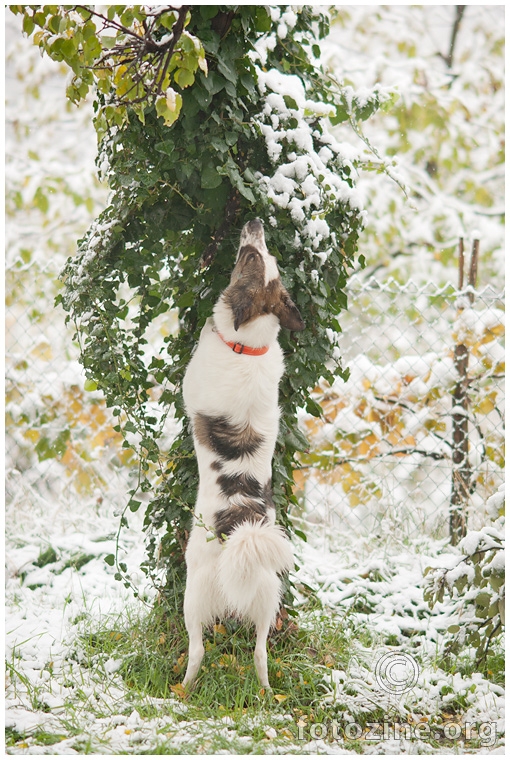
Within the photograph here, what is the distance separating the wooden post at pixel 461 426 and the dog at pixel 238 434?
230cm

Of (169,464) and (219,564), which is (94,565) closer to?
(169,464)

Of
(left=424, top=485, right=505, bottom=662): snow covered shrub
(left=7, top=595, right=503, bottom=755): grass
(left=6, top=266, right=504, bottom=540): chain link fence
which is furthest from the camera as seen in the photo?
(left=6, top=266, right=504, bottom=540): chain link fence

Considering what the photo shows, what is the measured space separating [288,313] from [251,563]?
3.44ft

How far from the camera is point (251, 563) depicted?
280cm

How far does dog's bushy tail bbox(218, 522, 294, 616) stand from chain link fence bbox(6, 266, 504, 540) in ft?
6.64

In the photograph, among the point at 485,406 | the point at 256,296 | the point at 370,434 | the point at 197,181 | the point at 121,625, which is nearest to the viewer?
the point at 256,296

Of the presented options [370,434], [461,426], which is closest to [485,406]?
[461,426]

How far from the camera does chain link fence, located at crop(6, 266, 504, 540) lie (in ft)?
16.5

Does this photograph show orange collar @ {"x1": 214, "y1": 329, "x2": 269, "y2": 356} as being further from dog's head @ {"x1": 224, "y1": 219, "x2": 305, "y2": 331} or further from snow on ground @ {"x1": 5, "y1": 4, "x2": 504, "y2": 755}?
snow on ground @ {"x1": 5, "y1": 4, "x2": 504, "y2": 755}

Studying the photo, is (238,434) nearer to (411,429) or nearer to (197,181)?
(197,181)

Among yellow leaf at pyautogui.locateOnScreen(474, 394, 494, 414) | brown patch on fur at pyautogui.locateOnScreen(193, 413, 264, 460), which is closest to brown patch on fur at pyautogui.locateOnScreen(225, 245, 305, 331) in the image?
brown patch on fur at pyautogui.locateOnScreen(193, 413, 264, 460)

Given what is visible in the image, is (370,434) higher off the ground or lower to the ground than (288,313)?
higher

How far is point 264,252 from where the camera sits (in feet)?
9.70

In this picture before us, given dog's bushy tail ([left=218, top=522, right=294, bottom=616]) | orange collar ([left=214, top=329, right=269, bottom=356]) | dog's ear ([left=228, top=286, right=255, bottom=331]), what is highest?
dog's ear ([left=228, top=286, right=255, bottom=331])
